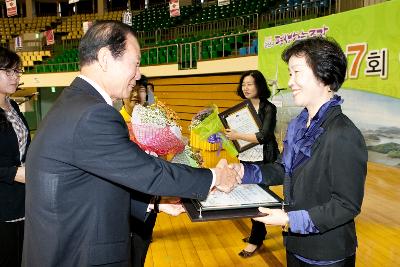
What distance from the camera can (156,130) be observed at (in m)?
1.81

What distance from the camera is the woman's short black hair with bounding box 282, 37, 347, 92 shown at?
1441mm

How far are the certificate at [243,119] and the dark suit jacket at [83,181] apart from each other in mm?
1880

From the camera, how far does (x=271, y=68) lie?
6.48m

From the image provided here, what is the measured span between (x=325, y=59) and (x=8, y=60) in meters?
1.67

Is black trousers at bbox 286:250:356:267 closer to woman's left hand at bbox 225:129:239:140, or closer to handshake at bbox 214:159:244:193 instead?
handshake at bbox 214:159:244:193

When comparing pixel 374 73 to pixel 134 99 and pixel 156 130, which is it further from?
pixel 156 130

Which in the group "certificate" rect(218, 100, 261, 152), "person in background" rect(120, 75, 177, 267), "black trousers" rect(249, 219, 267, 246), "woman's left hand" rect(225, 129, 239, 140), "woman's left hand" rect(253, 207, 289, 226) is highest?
"certificate" rect(218, 100, 261, 152)

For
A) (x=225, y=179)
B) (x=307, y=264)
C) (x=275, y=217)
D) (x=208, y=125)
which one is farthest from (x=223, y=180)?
(x=208, y=125)

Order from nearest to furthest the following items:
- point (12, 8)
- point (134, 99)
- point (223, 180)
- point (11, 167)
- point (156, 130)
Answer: point (223, 180) → point (156, 130) → point (11, 167) → point (134, 99) → point (12, 8)

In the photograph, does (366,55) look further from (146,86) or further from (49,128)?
(49,128)

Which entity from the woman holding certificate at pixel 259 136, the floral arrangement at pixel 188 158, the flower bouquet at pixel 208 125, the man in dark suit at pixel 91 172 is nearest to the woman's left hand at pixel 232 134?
the woman holding certificate at pixel 259 136

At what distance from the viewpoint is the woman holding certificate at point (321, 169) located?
1345 mm

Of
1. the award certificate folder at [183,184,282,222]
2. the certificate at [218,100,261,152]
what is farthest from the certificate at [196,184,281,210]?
the certificate at [218,100,261,152]

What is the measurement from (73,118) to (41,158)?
0.17 metres
